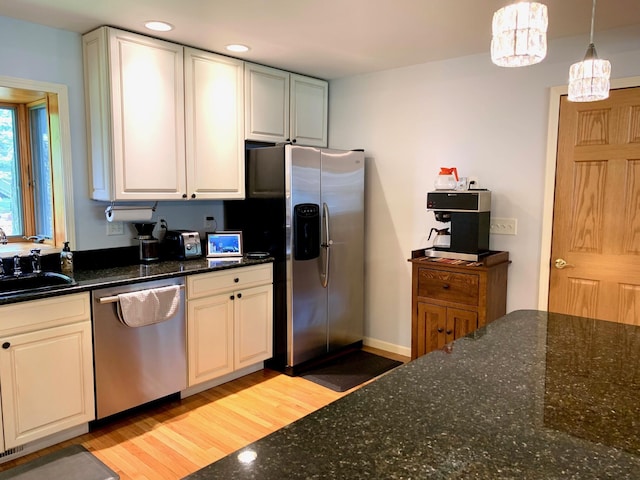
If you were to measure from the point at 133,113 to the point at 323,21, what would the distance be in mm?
1263

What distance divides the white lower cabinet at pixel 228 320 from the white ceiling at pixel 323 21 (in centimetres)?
150

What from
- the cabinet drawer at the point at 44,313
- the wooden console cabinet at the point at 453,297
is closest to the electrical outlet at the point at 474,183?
the wooden console cabinet at the point at 453,297

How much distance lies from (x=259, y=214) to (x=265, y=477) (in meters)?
2.81

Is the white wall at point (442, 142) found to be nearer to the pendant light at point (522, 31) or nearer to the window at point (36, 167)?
the pendant light at point (522, 31)

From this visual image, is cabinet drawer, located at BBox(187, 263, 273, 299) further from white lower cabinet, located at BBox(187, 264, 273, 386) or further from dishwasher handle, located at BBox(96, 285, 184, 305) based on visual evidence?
dishwasher handle, located at BBox(96, 285, 184, 305)

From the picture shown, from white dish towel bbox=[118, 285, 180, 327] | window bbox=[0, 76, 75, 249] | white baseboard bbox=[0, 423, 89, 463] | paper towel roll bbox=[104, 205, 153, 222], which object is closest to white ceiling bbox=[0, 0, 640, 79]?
window bbox=[0, 76, 75, 249]

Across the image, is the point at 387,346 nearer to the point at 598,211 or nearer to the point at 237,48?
the point at 598,211

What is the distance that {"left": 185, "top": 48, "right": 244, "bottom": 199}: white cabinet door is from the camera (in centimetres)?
323

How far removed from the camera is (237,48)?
322cm

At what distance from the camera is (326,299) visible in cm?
370

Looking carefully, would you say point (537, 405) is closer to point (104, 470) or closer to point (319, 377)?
point (104, 470)

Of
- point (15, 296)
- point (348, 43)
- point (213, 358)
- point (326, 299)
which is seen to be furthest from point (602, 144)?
point (15, 296)

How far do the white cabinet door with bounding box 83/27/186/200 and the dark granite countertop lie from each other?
1.47 ft

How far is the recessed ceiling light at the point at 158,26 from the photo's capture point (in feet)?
8.96
